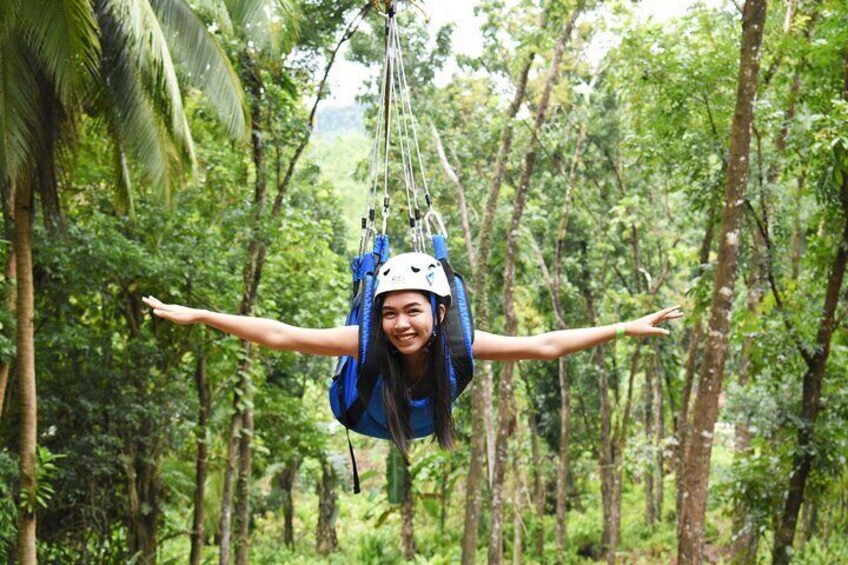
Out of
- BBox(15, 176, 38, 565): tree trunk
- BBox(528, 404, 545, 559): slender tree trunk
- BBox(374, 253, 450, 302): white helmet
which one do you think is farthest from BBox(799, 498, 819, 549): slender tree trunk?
BBox(374, 253, 450, 302): white helmet

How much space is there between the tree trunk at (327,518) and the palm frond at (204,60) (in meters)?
11.1

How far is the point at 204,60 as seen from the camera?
7699 mm

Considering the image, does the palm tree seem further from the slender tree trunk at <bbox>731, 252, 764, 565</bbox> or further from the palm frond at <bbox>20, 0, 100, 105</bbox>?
the slender tree trunk at <bbox>731, 252, 764, 565</bbox>

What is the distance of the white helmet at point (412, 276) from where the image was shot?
11.1 ft

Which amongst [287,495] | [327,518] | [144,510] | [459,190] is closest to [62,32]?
[144,510]

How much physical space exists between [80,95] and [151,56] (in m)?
0.73

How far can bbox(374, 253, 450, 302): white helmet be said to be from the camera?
338 cm

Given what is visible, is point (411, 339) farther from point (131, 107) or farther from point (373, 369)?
point (131, 107)

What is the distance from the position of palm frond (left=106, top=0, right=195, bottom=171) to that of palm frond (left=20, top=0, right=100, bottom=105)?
15.6 inches

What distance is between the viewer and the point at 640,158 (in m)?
8.64

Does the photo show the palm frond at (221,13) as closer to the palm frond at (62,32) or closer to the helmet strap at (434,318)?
the palm frond at (62,32)

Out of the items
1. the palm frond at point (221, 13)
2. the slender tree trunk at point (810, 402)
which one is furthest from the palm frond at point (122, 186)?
the slender tree trunk at point (810, 402)

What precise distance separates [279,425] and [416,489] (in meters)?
5.78

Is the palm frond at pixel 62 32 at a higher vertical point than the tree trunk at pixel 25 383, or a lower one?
higher
